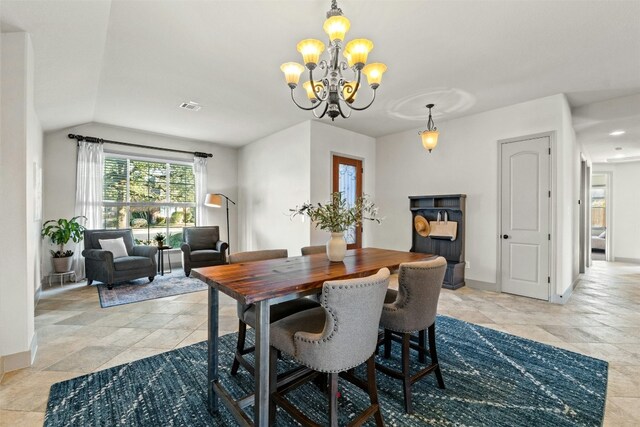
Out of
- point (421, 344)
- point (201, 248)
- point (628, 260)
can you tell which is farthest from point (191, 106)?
point (628, 260)

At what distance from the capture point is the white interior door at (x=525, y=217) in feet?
13.1

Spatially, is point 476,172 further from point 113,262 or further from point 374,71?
point 113,262

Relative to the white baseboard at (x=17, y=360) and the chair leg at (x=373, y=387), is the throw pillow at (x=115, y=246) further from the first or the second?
the chair leg at (x=373, y=387)

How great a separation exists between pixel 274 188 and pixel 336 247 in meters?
3.78

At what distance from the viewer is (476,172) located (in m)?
4.64

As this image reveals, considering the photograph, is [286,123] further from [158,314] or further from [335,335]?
[335,335]

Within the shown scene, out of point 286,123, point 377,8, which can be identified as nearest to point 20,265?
point 377,8

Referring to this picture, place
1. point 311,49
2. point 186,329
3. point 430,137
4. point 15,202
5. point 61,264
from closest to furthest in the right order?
point 311,49 → point 15,202 → point 186,329 → point 430,137 → point 61,264

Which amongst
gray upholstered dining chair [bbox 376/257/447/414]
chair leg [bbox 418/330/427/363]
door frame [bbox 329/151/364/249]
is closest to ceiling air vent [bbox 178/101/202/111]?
door frame [bbox 329/151/364/249]

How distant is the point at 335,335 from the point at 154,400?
1.43m

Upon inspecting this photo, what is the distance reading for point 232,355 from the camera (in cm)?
252

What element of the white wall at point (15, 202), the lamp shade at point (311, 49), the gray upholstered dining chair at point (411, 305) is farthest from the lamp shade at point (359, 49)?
the white wall at point (15, 202)

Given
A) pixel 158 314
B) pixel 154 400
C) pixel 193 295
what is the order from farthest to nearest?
pixel 193 295 → pixel 158 314 → pixel 154 400

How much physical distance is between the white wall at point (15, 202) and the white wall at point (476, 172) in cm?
511
